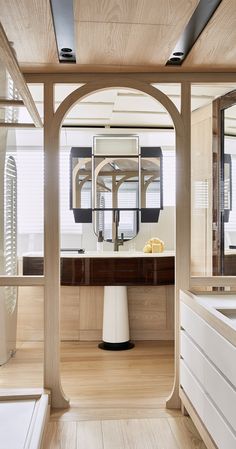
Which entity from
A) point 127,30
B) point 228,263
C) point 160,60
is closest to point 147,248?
point 228,263

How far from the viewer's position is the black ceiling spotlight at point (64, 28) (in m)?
1.99

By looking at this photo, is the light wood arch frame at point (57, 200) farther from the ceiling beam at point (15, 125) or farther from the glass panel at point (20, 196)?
the ceiling beam at point (15, 125)

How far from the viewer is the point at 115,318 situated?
13.5 feet

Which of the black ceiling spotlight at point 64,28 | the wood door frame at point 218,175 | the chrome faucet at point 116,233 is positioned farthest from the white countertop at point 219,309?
the chrome faucet at point 116,233

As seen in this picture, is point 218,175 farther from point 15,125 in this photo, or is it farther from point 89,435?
point 89,435

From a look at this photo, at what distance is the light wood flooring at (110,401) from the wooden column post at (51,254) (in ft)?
0.25

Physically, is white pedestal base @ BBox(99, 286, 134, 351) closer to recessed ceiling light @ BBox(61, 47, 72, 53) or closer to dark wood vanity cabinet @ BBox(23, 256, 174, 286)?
dark wood vanity cabinet @ BBox(23, 256, 174, 286)

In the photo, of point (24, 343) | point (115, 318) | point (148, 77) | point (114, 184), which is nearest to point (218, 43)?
point (148, 77)

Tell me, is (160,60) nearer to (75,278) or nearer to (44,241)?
(44,241)

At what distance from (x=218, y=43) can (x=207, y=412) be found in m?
1.82

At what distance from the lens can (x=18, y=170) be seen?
2.91 m

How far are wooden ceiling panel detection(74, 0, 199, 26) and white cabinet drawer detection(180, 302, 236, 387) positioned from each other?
4.62 feet

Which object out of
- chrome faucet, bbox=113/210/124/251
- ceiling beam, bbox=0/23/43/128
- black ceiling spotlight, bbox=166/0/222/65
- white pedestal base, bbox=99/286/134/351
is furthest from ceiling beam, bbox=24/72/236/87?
white pedestal base, bbox=99/286/134/351

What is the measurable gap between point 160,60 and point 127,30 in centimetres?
45
